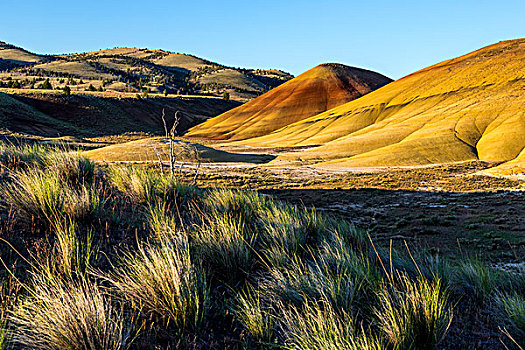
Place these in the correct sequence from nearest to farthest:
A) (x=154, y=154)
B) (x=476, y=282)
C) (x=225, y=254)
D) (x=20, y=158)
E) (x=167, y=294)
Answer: (x=167, y=294) < (x=225, y=254) < (x=476, y=282) < (x=20, y=158) < (x=154, y=154)

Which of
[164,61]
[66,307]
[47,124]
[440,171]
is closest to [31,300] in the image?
[66,307]

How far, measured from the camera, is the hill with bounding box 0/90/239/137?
44669 mm

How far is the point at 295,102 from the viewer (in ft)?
224

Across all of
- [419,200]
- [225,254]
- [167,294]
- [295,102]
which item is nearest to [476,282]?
[225,254]

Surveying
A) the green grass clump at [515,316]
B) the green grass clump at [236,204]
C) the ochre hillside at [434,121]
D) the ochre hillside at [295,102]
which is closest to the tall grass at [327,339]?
the green grass clump at [515,316]

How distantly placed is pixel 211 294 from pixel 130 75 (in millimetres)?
124420

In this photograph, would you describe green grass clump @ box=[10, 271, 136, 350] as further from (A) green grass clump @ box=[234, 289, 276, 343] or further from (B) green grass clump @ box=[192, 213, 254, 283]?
(B) green grass clump @ box=[192, 213, 254, 283]

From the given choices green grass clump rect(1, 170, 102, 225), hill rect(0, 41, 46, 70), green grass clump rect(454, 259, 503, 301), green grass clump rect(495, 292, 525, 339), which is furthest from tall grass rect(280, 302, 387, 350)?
hill rect(0, 41, 46, 70)

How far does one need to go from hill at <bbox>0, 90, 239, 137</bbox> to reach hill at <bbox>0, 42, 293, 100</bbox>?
18.4 metres

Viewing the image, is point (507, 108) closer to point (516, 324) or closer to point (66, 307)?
point (516, 324)

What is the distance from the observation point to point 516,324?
3303 mm

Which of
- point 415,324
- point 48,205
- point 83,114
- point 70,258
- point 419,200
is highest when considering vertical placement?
point 83,114

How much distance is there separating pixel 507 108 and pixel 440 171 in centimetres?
1865

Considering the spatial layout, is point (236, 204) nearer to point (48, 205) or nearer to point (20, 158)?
point (48, 205)
